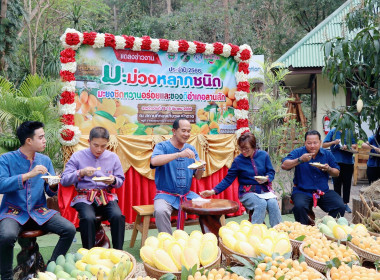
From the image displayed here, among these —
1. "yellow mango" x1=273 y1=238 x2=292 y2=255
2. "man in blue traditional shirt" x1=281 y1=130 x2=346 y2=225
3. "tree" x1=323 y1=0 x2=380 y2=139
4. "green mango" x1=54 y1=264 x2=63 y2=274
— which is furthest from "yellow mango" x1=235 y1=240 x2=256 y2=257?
"tree" x1=323 y1=0 x2=380 y2=139

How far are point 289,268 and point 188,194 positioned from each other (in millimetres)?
2188

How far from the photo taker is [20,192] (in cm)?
334

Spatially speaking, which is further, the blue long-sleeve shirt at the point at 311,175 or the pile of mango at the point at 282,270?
the blue long-sleeve shirt at the point at 311,175

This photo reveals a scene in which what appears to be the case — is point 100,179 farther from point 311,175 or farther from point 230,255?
point 311,175

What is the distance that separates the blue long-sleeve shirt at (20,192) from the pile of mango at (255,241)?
66.7 inches

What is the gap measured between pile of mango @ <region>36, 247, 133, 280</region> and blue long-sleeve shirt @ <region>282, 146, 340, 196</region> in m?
2.66

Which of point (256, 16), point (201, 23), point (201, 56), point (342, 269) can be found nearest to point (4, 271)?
point (342, 269)

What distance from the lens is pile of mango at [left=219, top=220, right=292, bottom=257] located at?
2.45 metres

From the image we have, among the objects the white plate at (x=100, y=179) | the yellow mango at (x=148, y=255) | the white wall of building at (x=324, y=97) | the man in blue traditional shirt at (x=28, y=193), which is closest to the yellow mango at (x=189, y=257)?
the yellow mango at (x=148, y=255)

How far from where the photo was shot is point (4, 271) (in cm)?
306

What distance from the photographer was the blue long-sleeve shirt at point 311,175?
173 inches

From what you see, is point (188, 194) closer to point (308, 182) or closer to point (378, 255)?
point (308, 182)

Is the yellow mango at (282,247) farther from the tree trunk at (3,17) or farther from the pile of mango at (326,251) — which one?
the tree trunk at (3,17)

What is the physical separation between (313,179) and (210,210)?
1.57m
